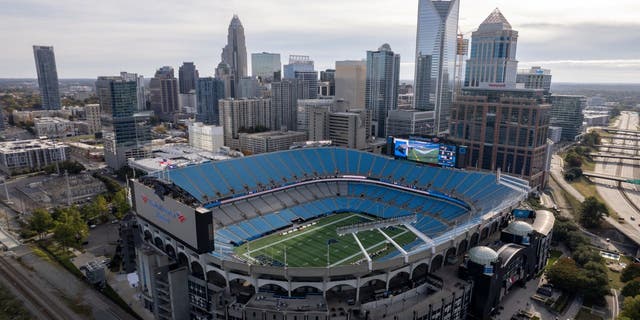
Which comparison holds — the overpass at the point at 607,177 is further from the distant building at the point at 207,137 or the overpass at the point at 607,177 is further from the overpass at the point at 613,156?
the distant building at the point at 207,137

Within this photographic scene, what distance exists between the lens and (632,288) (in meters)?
54.6

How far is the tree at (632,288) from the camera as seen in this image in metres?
54.3

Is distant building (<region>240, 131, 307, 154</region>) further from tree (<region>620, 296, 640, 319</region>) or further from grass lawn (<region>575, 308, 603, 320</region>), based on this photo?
tree (<region>620, 296, 640, 319</region>)

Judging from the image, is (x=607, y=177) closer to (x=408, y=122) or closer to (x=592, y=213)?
(x=592, y=213)

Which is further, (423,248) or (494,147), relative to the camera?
(494,147)

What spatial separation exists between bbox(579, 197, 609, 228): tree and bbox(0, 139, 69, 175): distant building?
159m

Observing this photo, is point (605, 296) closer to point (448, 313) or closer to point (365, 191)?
point (448, 313)

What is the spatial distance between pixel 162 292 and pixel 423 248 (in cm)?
3692

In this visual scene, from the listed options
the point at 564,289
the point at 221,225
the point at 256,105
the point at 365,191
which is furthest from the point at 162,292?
the point at 256,105

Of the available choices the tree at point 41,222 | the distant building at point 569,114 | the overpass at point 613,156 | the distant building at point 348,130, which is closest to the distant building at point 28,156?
the tree at point 41,222

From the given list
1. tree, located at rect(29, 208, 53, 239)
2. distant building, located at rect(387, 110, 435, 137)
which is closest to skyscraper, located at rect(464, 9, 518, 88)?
distant building, located at rect(387, 110, 435, 137)

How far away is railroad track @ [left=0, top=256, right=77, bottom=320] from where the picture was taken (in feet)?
173

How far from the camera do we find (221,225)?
72250 mm

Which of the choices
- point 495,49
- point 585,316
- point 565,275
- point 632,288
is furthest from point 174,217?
point 495,49
